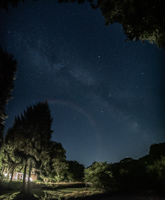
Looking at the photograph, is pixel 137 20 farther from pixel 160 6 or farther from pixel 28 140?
pixel 28 140

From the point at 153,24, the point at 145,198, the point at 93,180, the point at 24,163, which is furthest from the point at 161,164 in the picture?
the point at 24,163

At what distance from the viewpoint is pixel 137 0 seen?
639cm

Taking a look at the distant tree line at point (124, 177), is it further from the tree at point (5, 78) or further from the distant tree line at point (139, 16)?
the tree at point (5, 78)

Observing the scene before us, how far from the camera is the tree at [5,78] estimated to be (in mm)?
20312

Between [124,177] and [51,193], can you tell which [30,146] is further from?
[124,177]

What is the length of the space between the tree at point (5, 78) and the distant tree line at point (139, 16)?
17.5 metres

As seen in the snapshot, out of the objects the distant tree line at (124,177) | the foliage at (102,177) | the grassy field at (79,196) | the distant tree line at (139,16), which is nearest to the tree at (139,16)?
the distant tree line at (139,16)

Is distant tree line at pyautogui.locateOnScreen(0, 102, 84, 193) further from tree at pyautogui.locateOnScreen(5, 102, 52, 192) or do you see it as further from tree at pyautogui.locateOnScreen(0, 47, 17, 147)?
tree at pyautogui.locateOnScreen(0, 47, 17, 147)

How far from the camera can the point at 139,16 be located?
7.08 metres

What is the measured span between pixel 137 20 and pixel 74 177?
38.1 metres

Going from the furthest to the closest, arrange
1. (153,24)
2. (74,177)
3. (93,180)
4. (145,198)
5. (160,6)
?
1. (74,177)
2. (93,180)
3. (145,198)
4. (153,24)
5. (160,6)

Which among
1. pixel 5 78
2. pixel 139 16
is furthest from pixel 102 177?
pixel 5 78

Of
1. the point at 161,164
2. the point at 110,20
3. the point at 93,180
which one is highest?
the point at 110,20

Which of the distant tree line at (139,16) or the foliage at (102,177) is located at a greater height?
the distant tree line at (139,16)
